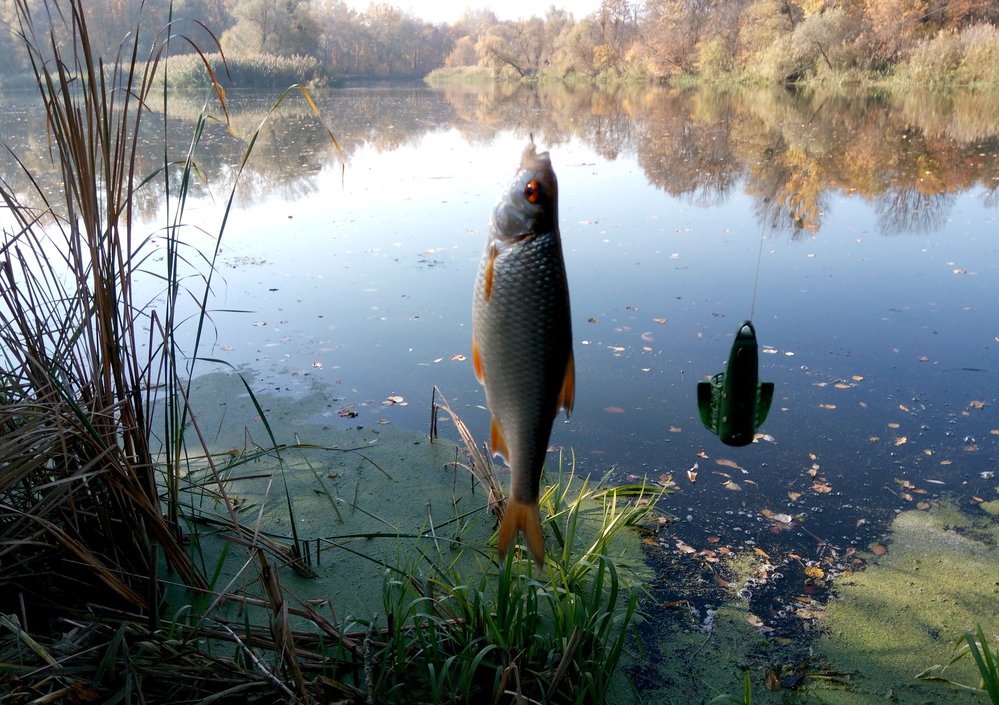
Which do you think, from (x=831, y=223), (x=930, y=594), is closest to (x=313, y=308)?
(x=930, y=594)

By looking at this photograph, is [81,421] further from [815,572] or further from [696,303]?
[696,303]

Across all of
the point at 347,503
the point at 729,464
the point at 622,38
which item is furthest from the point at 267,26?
the point at 729,464

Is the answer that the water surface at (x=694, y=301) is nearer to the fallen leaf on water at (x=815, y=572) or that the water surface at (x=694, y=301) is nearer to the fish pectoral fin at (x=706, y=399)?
the fallen leaf on water at (x=815, y=572)

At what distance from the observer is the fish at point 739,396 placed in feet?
7.52

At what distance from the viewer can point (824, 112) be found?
1919cm

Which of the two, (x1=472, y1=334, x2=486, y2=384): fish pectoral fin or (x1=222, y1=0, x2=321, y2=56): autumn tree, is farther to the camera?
(x1=222, y1=0, x2=321, y2=56): autumn tree

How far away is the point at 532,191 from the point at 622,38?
25.1 m

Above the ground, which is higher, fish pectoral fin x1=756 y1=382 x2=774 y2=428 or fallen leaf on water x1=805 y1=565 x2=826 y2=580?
fish pectoral fin x1=756 y1=382 x2=774 y2=428

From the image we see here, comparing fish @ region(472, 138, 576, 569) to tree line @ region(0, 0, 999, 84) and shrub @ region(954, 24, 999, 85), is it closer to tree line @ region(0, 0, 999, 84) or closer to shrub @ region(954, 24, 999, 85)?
tree line @ region(0, 0, 999, 84)

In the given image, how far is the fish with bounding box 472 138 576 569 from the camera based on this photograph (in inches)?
43.7

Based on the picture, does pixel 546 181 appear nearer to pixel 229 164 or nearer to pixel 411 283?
pixel 411 283

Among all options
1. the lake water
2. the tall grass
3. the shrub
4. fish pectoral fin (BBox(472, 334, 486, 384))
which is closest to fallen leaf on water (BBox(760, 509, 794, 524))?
the lake water

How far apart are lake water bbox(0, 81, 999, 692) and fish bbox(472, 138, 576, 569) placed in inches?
6.5

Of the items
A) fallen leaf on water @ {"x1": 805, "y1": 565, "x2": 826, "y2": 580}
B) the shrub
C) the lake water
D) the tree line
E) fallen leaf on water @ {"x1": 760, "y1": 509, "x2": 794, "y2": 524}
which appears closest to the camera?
fallen leaf on water @ {"x1": 805, "y1": 565, "x2": 826, "y2": 580}
